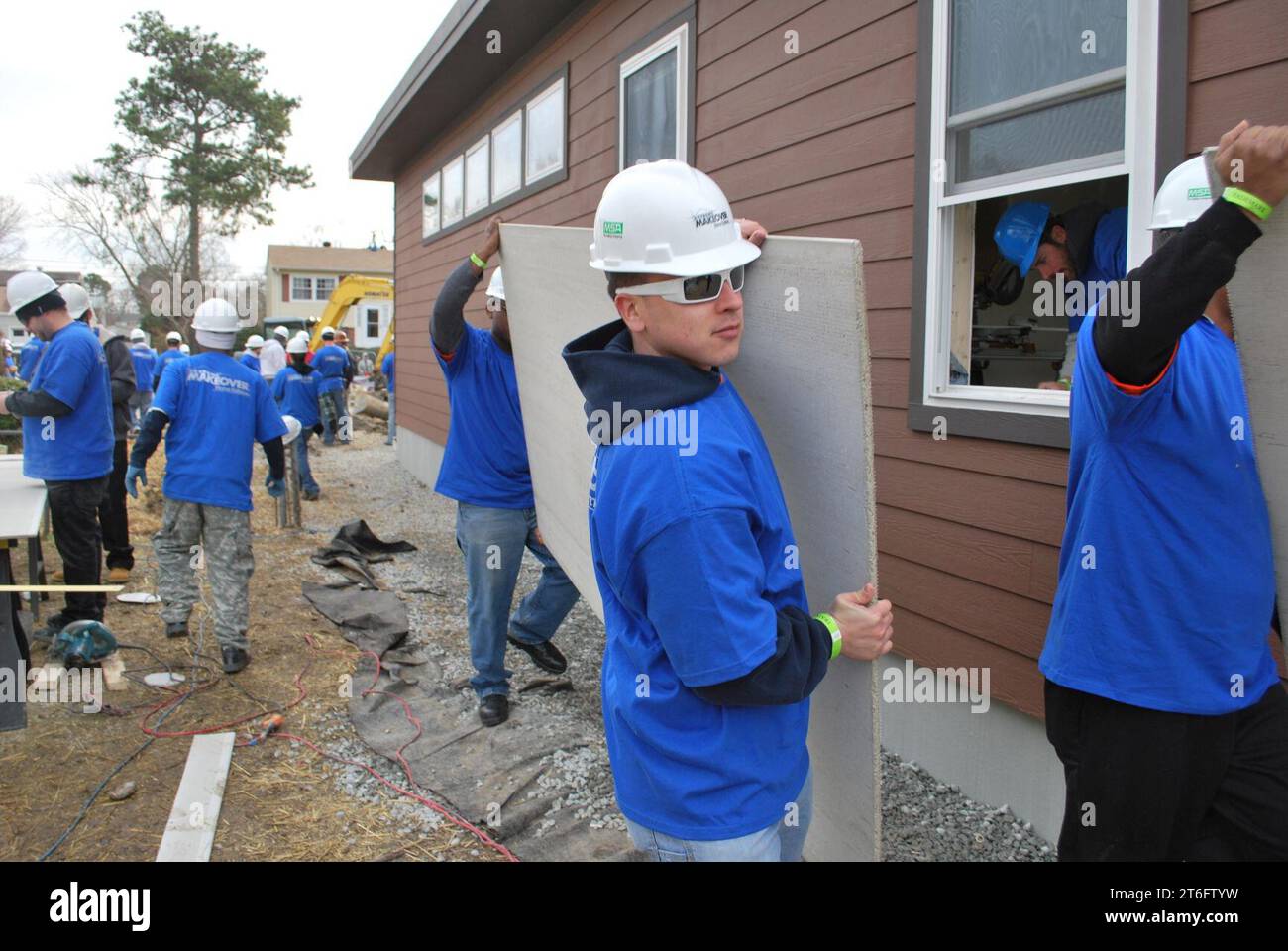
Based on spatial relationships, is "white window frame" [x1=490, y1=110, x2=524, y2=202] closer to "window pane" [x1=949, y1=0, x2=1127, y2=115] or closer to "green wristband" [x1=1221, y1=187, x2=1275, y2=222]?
"window pane" [x1=949, y1=0, x2=1127, y2=115]

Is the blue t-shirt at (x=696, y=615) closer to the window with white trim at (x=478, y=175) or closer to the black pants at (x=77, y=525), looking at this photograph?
the black pants at (x=77, y=525)

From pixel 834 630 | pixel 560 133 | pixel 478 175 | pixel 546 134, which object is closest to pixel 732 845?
pixel 834 630

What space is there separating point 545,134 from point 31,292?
176 inches

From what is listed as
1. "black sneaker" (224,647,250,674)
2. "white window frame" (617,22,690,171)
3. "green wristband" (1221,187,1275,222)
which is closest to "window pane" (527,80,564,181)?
"white window frame" (617,22,690,171)

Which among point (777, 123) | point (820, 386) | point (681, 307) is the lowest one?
point (820, 386)

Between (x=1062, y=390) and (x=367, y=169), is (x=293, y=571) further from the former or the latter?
(x=367, y=169)

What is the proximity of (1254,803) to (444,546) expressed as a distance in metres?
7.95

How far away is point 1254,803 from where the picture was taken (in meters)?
1.89

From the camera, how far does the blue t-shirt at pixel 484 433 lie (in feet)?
14.9

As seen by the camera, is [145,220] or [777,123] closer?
[777,123]

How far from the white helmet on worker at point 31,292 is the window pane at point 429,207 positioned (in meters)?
7.39

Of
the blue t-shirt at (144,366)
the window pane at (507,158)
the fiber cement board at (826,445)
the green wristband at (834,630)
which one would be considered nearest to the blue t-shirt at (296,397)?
the blue t-shirt at (144,366)

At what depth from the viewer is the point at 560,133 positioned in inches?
317

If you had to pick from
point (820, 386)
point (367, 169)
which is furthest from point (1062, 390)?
point (367, 169)
